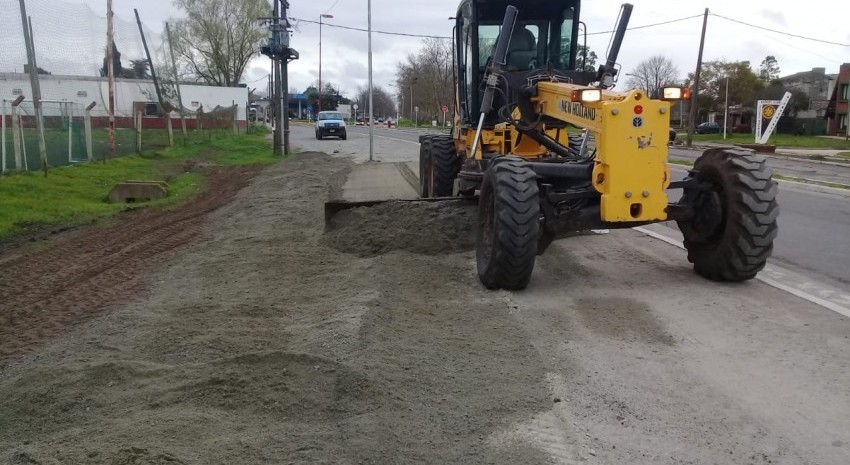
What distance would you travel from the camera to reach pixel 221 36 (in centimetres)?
6900

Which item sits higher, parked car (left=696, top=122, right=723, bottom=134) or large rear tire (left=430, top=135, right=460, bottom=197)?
large rear tire (left=430, top=135, right=460, bottom=197)

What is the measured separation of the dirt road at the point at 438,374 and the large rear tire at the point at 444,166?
393 cm

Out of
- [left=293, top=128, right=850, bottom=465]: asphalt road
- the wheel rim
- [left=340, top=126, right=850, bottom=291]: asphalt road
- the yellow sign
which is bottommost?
[left=340, top=126, right=850, bottom=291]: asphalt road

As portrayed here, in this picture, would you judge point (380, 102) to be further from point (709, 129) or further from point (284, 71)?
point (284, 71)

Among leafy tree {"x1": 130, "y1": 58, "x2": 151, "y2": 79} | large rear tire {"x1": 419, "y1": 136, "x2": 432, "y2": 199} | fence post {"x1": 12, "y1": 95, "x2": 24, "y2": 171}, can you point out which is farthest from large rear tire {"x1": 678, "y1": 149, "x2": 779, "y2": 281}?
leafy tree {"x1": 130, "y1": 58, "x2": 151, "y2": 79}

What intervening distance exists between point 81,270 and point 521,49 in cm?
632

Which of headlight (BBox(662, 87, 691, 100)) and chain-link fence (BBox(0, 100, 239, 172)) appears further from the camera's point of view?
chain-link fence (BBox(0, 100, 239, 172))

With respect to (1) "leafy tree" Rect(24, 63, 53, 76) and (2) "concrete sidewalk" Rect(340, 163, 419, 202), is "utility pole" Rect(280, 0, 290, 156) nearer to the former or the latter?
(2) "concrete sidewalk" Rect(340, 163, 419, 202)

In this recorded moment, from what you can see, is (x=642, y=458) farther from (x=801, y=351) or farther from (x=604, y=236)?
(x=604, y=236)

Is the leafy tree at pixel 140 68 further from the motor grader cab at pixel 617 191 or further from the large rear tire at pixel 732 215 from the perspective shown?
the large rear tire at pixel 732 215

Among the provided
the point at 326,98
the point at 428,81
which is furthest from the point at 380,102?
the point at 428,81

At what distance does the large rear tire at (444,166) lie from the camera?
1246 centimetres

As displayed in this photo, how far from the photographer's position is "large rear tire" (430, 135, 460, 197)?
12.5 metres

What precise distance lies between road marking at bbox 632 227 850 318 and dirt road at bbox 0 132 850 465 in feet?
0.79
